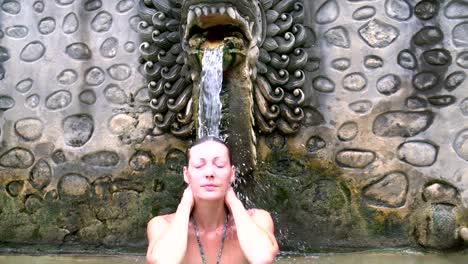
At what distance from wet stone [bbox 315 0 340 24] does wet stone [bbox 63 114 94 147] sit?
65.9 inches

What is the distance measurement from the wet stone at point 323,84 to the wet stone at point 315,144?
0.31 metres

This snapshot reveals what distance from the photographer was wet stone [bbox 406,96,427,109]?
400 cm

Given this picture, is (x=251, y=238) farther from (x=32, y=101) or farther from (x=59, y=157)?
(x=32, y=101)

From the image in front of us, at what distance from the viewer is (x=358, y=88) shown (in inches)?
160

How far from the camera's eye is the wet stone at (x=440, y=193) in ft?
12.8

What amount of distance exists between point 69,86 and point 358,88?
197cm

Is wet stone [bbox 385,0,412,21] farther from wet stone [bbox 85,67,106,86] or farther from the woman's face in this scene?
the woman's face

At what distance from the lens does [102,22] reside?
4430 millimetres

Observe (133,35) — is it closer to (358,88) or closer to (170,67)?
(170,67)

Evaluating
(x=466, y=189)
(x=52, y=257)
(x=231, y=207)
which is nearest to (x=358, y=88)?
(x=466, y=189)

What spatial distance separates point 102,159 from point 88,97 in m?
0.45

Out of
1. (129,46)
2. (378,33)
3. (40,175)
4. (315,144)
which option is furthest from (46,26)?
(378,33)

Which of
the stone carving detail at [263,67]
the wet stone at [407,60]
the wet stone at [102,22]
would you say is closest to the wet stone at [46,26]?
the wet stone at [102,22]

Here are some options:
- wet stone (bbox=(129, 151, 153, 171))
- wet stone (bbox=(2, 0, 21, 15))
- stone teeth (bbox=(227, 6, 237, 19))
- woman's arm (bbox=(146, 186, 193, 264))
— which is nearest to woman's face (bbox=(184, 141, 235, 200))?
woman's arm (bbox=(146, 186, 193, 264))
